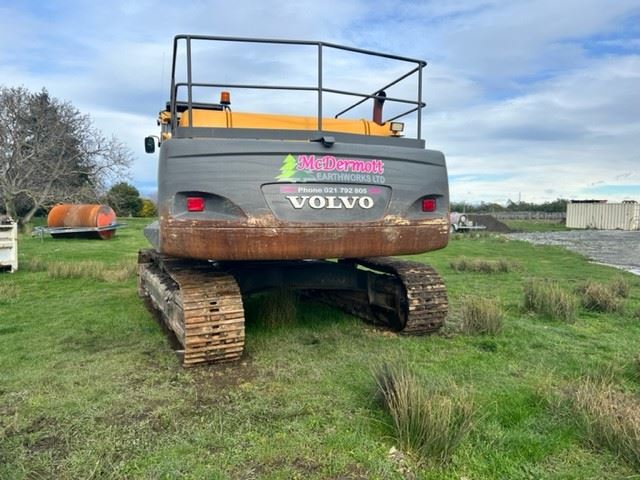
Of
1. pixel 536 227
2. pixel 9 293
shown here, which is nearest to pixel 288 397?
pixel 9 293

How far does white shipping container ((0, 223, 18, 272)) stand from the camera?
33.7 ft

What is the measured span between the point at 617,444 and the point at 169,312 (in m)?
3.65

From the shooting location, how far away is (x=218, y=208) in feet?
12.4

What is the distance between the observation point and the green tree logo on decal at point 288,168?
12.6 ft

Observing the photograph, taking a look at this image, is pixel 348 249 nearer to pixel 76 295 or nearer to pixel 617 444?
pixel 617 444

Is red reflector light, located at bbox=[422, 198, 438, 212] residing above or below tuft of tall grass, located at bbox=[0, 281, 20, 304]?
above

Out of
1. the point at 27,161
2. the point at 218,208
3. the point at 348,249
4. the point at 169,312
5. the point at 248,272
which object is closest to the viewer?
the point at 218,208

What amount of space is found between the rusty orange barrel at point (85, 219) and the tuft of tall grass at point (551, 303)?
18.9 metres

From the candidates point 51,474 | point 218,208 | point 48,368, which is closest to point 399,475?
point 51,474

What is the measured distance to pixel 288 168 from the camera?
384 cm

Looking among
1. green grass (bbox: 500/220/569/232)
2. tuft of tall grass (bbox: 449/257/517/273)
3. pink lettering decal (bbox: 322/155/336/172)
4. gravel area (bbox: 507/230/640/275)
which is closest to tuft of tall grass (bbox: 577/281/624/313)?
tuft of tall grass (bbox: 449/257/517/273)

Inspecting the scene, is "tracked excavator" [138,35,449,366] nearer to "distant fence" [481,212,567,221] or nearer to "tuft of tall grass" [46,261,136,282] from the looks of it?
"tuft of tall grass" [46,261,136,282]

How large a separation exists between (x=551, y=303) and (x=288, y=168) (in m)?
4.28

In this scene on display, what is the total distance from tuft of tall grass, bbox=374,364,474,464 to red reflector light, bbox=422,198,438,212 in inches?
69.7
